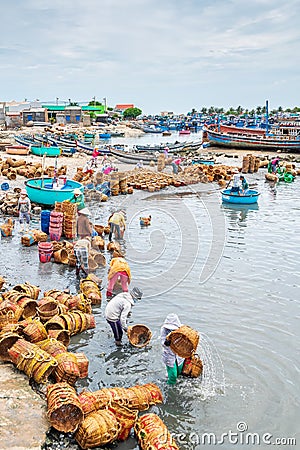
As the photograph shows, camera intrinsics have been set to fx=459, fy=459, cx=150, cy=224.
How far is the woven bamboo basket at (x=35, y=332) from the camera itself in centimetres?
739

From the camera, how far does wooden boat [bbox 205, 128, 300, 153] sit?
44.6 m

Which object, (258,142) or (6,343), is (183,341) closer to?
(6,343)

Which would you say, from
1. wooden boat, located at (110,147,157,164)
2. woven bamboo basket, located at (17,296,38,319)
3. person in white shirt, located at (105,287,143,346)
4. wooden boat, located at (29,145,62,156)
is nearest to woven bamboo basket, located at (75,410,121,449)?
person in white shirt, located at (105,287,143,346)

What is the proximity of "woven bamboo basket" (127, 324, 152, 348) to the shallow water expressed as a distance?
0.52 feet

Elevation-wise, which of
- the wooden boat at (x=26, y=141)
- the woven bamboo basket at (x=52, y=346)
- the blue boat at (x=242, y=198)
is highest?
the wooden boat at (x=26, y=141)

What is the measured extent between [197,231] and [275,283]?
5411mm

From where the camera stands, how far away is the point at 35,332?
24.4 feet

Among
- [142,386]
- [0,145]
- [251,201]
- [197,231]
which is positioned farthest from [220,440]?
[0,145]

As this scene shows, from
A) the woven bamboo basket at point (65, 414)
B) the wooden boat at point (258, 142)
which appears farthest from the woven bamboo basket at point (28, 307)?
the wooden boat at point (258, 142)

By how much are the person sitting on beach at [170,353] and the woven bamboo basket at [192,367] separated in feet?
0.34

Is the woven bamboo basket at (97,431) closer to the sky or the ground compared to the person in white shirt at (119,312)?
closer to the ground

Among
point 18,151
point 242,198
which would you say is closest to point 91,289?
point 242,198

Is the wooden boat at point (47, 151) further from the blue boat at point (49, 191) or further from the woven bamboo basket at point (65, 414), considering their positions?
the woven bamboo basket at point (65, 414)

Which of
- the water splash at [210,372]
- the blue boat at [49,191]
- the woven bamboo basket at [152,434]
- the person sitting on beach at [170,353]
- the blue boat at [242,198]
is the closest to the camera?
the woven bamboo basket at [152,434]
